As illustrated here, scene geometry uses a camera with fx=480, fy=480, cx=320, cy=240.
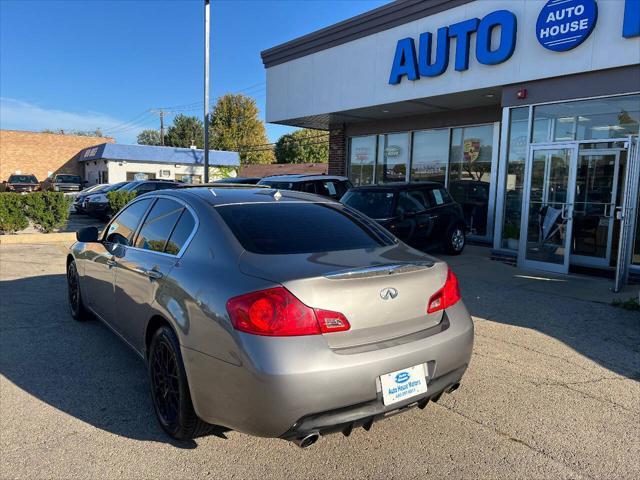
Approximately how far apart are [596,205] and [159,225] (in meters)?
8.27

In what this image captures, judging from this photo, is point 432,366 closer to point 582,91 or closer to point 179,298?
point 179,298

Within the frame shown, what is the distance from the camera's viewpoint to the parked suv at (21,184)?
32.5m

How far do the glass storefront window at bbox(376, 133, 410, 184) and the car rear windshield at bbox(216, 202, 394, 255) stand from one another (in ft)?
36.0

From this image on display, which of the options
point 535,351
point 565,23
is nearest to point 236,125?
point 565,23

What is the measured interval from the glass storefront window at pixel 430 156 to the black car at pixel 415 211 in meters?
3.02

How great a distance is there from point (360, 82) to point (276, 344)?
36.8 feet

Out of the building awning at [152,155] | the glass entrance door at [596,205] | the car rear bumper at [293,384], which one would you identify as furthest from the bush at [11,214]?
the building awning at [152,155]

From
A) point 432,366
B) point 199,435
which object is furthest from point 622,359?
point 199,435

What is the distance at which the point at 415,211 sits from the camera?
31.2ft

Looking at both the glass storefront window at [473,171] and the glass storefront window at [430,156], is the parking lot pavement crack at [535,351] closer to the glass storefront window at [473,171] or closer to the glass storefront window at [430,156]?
the glass storefront window at [473,171]

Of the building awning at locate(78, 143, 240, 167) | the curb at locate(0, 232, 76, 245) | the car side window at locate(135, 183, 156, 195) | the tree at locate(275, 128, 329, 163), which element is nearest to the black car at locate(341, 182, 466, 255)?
the curb at locate(0, 232, 76, 245)

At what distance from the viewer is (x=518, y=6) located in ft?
29.8

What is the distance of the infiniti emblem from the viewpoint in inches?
105

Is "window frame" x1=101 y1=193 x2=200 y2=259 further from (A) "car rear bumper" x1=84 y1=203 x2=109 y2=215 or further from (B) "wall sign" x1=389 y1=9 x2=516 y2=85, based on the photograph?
(A) "car rear bumper" x1=84 y1=203 x2=109 y2=215
